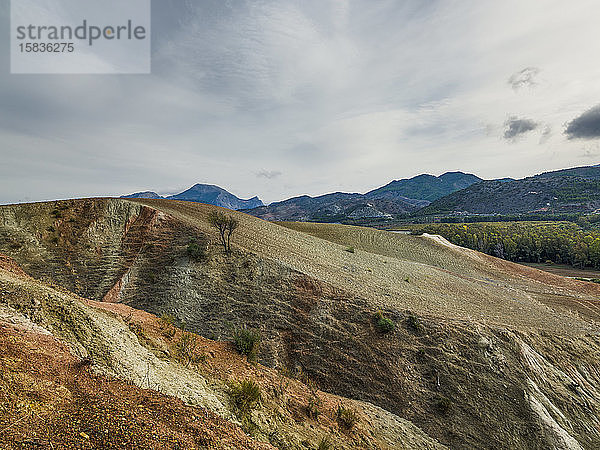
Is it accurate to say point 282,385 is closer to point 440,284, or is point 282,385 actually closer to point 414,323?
point 414,323

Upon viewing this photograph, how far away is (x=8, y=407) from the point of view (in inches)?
204

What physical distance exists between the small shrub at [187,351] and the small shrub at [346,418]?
5.92 metres

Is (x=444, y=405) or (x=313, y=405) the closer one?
(x=313, y=405)

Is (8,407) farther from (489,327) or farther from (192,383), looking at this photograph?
(489,327)

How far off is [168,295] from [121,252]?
22.7 feet

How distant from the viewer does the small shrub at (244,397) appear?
28.1 ft

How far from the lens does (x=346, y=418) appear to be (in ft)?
35.4

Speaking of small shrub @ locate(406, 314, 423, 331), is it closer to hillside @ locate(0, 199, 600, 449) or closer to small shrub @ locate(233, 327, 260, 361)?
hillside @ locate(0, 199, 600, 449)

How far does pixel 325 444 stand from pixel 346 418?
2.49 metres

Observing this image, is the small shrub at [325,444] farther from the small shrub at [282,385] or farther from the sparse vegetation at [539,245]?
the sparse vegetation at [539,245]

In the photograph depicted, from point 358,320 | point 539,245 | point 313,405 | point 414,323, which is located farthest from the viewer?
point 539,245

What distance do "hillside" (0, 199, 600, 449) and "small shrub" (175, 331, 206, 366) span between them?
145 centimetres

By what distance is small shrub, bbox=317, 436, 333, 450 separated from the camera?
8.45 m

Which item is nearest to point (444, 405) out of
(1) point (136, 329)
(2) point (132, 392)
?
(2) point (132, 392)
